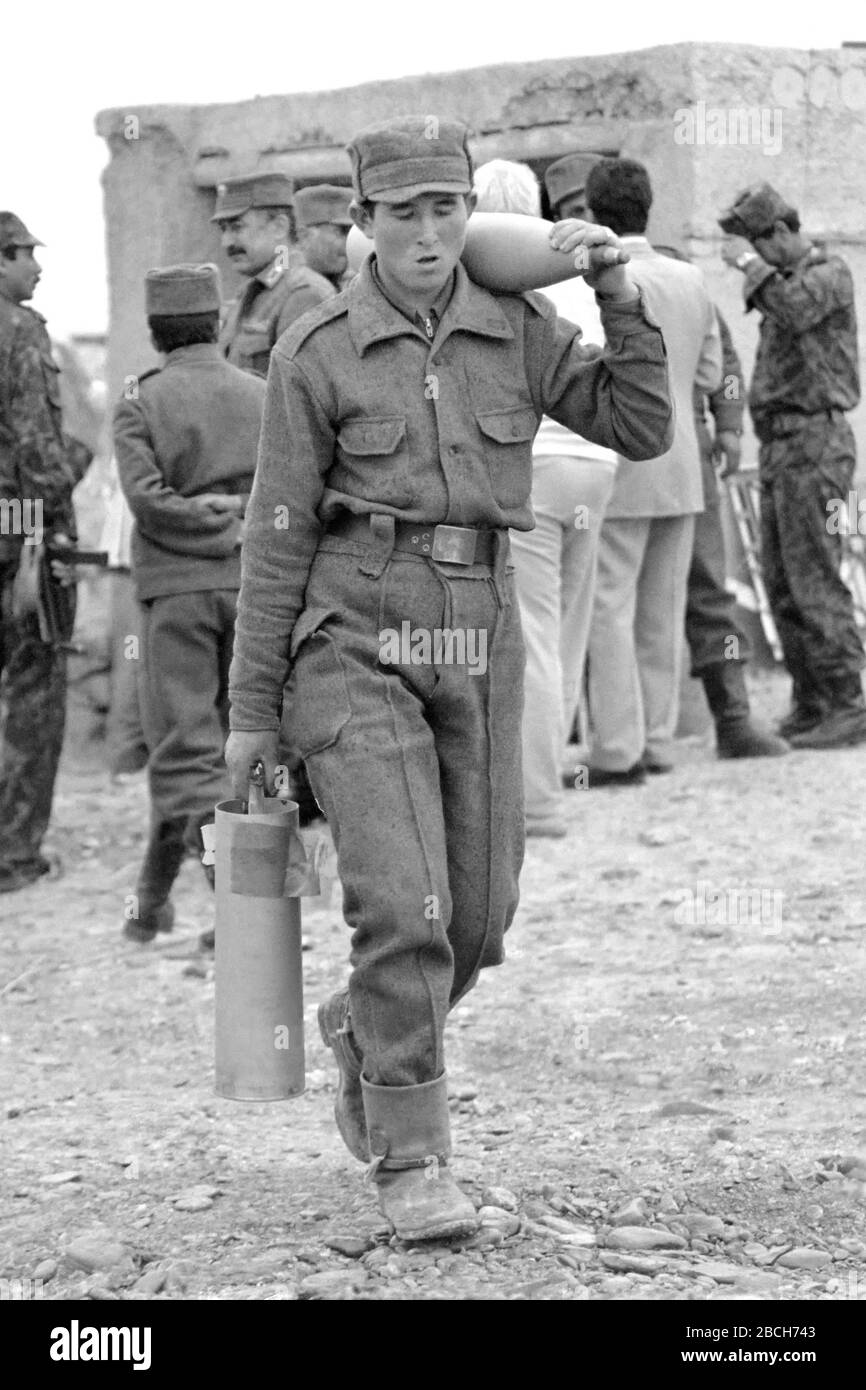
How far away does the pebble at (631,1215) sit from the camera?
399 centimetres

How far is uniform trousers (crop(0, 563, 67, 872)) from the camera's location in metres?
7.49

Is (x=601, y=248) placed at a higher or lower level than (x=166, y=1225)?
higher

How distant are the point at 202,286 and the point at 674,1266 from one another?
3696mm

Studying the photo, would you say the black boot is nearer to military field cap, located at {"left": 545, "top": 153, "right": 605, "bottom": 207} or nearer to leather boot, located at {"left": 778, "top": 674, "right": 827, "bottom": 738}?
military field cap, located at {"left": 545, "top": 153, "right": 605, "bottom": 207}

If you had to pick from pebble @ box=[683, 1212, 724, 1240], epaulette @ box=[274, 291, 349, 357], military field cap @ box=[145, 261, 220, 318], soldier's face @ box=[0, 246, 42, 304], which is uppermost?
soldier's face @ box=[0, 246, 42, 304]

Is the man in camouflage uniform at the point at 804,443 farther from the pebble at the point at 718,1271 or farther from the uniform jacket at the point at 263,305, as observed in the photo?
the pebble at the point at 718,1271

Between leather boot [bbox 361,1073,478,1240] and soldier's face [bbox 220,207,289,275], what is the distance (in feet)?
14.1

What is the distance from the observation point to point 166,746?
21.5 ft

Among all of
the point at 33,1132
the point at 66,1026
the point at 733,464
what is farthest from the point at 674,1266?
the point at 733,464

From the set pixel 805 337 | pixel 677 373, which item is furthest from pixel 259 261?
A: pixel 805 337

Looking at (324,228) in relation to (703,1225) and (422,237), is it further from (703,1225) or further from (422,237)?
(703,1225)

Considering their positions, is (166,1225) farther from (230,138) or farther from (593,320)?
(230,138)

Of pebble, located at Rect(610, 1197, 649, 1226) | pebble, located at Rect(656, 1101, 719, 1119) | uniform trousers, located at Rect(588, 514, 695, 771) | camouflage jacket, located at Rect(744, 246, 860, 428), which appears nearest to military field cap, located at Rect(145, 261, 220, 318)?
uniform trousers, located at Rect(588, 514, 695, 771)

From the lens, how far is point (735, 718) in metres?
8.91
